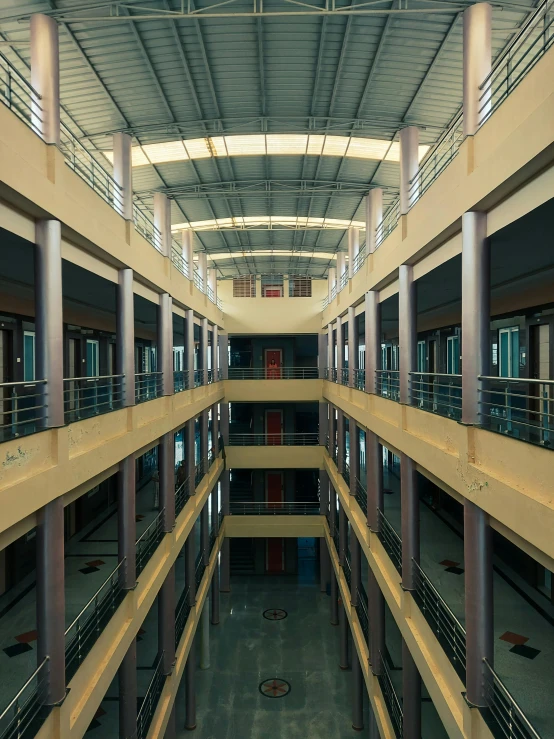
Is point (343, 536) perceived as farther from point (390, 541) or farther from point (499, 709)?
point (499, 709)

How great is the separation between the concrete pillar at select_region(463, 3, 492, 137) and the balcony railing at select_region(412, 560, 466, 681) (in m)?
4.94

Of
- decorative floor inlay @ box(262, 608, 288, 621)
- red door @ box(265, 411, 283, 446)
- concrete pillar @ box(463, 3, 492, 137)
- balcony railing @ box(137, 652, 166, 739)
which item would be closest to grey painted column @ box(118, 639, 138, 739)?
balcony railing @ box(137, 652, 166, 739)

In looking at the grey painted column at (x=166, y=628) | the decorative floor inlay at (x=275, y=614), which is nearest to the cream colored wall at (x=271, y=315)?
the decorative floor inlay at (x=275, y=614)

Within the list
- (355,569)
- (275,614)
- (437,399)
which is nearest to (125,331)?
(437,399)

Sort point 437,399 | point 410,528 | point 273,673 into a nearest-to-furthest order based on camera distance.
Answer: point 410,528, point 437,399, point 273,673

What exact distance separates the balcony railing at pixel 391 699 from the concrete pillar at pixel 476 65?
7.53 meters

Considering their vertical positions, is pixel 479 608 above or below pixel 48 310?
below

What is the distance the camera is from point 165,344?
32.9 ft

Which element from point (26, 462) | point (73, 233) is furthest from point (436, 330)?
point (26, 462)

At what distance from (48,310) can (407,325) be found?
4775mm

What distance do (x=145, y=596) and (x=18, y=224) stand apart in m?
5.78

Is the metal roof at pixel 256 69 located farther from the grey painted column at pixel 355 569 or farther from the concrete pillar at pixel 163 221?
the grey painted column at pixel 355 569

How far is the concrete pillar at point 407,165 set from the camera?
755cm

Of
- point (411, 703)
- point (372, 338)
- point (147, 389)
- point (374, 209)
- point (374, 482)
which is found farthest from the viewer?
point (374, 209)
